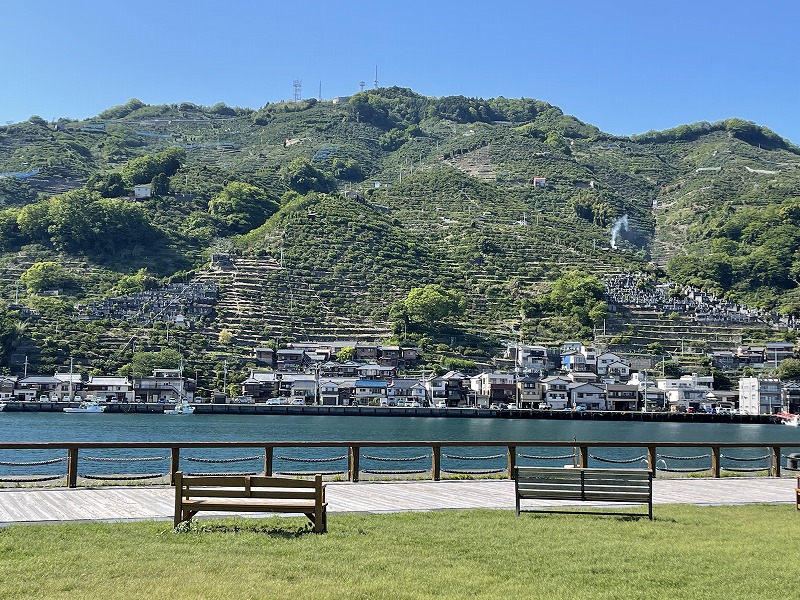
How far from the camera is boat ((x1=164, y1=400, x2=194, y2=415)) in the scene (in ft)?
323

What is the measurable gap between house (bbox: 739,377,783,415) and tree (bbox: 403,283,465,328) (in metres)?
35.2

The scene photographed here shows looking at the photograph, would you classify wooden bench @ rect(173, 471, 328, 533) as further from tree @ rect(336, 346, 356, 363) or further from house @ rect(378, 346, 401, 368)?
tree @ rect(336, 346, 356, 363)

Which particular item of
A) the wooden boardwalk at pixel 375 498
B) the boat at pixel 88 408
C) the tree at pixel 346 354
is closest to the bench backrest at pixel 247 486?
the wooden boardwalk at pixel 375 498

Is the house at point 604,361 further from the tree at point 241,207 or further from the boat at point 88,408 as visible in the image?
the tree at point 241,207

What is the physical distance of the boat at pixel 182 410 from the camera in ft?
323

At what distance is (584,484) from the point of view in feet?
47.5

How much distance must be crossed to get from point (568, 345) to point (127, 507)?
10664 centimetres

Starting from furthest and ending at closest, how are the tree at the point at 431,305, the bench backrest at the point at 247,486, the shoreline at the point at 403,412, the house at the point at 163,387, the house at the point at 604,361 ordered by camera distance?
1. the tree at the point at 431,305
2. the house at the point at 604,361
3. the house at the point at 163,387
4. the shoreline at the point at 403,412
5. the bench backrest at the point at 247,486

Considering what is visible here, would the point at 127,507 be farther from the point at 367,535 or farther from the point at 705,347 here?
the point at 705,347

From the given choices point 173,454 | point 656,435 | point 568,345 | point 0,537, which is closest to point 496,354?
point 568,345

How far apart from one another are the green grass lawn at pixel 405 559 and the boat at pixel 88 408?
293 feet

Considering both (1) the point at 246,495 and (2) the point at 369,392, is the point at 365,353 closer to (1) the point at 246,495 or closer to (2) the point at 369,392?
(2) the point at 369,392

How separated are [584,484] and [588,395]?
9612cm

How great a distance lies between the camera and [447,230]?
15450cm
